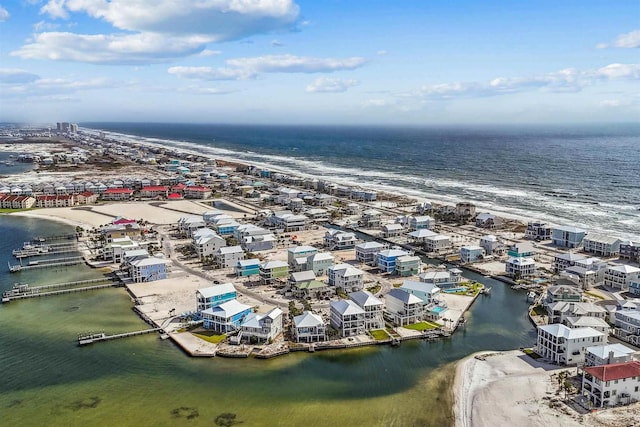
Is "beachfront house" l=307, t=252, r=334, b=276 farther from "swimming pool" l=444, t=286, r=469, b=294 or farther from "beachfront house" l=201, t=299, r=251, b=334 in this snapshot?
"beachfront house" l=201, t=299, r=251, b=334

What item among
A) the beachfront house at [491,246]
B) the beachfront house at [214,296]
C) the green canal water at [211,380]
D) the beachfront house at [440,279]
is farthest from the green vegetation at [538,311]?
the beachfront house at [214,296]

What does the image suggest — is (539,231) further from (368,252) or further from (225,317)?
(225,317)

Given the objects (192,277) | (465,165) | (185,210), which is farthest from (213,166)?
(192,277)

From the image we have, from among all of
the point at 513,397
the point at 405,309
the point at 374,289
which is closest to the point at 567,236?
the point at 374,289

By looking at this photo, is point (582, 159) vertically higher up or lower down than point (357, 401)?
higher up

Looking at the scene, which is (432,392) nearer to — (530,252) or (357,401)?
(357,401)

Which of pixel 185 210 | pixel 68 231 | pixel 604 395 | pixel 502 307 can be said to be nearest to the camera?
pixel 604 395

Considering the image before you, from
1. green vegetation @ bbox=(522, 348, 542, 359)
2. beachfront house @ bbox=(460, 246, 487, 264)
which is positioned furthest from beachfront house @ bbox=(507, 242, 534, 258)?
green vegetation @ bbox=(522, 348, 542, 359)
